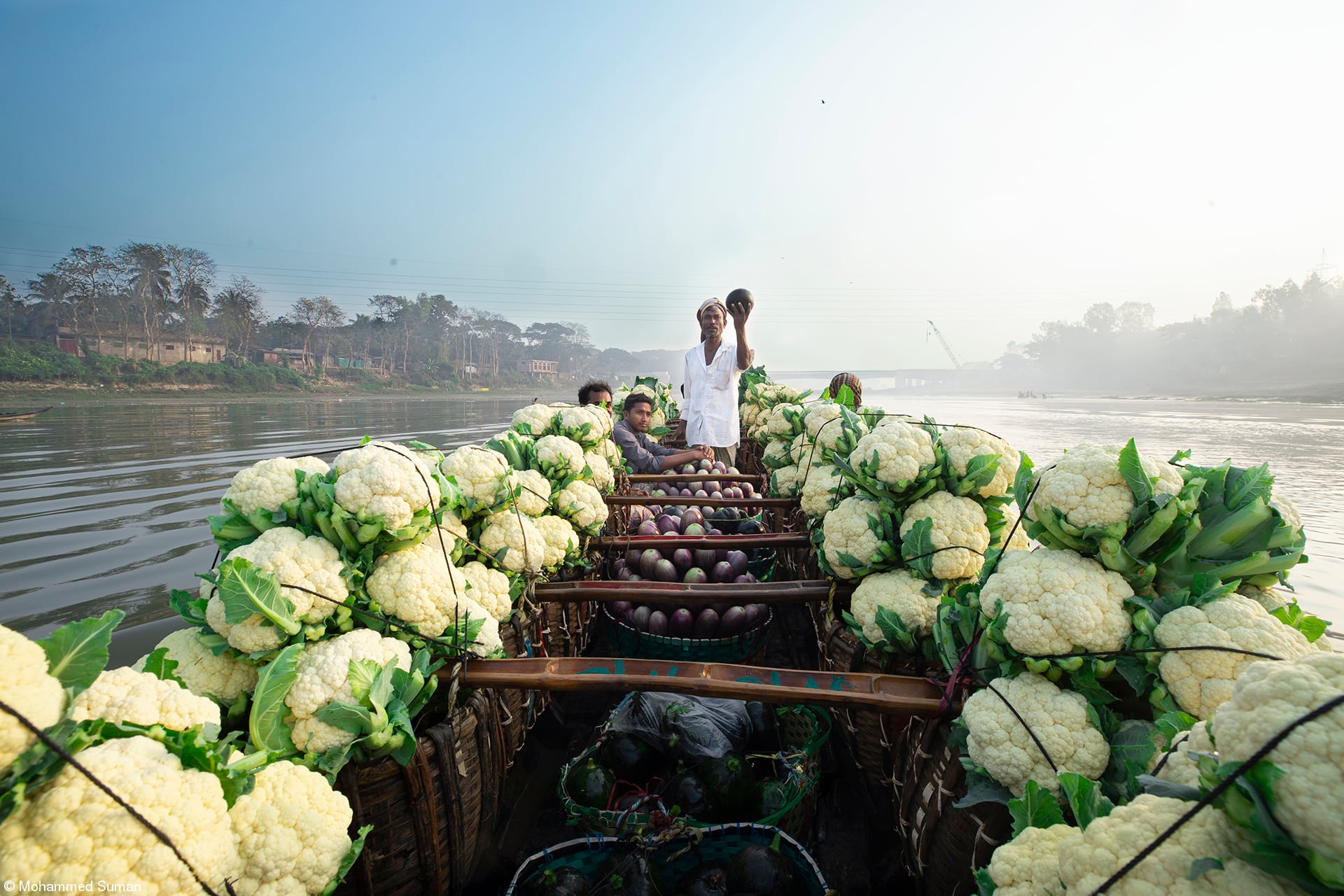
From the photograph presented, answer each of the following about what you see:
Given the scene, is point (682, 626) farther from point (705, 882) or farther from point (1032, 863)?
point (1032, 863)

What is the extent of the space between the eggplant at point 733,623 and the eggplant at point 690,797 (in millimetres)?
1204

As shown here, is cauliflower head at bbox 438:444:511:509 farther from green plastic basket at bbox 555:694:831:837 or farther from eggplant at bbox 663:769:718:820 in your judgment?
eggplant at bbox 663:769:718:820

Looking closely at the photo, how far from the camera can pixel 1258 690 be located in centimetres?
88

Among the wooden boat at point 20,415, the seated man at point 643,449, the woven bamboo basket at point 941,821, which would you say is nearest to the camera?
the woven bamboo basket at point 941,821

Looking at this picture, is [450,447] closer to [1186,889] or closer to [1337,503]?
[1186,889]

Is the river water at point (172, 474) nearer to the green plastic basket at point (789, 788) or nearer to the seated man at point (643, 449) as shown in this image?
the green plastic basket at point (789, 788)

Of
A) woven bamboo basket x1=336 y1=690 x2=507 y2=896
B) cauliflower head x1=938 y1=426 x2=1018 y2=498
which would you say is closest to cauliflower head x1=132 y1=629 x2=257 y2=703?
woven bamboo basket x1=336 y1=690 x2=507 y2=896

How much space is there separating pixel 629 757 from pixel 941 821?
3.98 ft

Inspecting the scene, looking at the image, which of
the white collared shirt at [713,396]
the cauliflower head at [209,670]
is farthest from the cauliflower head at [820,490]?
the white collared shirt at [713,396]

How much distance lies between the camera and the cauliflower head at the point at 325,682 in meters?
1.58

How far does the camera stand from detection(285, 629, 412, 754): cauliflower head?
1.58 metres

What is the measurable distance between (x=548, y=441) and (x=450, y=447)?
39.9 feet

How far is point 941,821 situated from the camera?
163 cm

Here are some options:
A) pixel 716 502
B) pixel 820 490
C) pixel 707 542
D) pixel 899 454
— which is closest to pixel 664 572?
pixel 707 542
